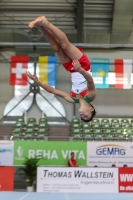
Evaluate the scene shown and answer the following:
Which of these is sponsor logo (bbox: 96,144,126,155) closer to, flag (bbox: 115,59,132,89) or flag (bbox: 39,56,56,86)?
flag (bbox: 115,59,132,89)

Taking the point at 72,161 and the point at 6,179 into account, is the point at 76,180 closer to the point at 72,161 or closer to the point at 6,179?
the point at 72,161

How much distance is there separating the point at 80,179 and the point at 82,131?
566 centimetres

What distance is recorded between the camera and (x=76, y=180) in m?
10.5

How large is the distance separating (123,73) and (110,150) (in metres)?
5.40

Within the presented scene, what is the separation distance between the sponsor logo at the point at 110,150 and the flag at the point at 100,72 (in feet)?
14.6

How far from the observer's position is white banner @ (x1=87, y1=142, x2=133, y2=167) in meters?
12.2

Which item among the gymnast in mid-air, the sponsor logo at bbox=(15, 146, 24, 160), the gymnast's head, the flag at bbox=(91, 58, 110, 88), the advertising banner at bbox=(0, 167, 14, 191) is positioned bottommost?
the advertising banner at bbox=(0, 167, 14, 191)

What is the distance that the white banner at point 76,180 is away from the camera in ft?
34.4

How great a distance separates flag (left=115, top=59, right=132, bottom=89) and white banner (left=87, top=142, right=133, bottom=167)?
4661 mm

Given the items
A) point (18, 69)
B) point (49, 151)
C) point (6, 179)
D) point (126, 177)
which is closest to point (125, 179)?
point (126, 177)

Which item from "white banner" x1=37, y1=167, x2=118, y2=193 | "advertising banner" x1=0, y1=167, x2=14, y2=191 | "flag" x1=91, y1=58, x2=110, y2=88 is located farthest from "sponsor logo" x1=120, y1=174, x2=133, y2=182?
"flag" x1=91, y1=58, x2=110, y2=88

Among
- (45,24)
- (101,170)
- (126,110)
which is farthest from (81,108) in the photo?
(126,110)

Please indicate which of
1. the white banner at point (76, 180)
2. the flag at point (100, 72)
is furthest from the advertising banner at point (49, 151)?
the flag at point (100, 72)

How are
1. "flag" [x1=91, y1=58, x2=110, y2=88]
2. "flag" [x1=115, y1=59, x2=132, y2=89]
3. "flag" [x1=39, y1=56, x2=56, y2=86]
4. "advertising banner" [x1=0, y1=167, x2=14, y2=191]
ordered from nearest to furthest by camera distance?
"advertising banner" [x1=0, y1=167, x2=14, y2=191]
"flag" [x1=91, y1=58, x2=110, y2=88]
"flag" [x1=115, y1=59, x2=132, y2=89]
"flag" [x1=39, y1=56, x2=56, y2=86]
